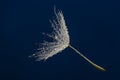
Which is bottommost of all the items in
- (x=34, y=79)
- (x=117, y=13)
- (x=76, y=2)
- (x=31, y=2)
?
(x=34, y=79)

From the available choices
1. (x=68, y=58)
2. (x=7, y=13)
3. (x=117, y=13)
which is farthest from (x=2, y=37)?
(x=117, y=13)

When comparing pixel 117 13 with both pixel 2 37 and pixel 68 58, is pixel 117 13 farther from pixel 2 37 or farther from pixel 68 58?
pixel 2 37

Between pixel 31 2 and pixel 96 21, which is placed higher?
pixel 31 2

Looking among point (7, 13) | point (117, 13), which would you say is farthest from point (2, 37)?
point (117, 13)

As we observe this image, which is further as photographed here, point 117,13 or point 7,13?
point 7,13

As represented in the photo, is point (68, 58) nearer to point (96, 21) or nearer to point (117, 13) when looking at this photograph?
point (96, 21)

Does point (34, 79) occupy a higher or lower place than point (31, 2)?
lower
